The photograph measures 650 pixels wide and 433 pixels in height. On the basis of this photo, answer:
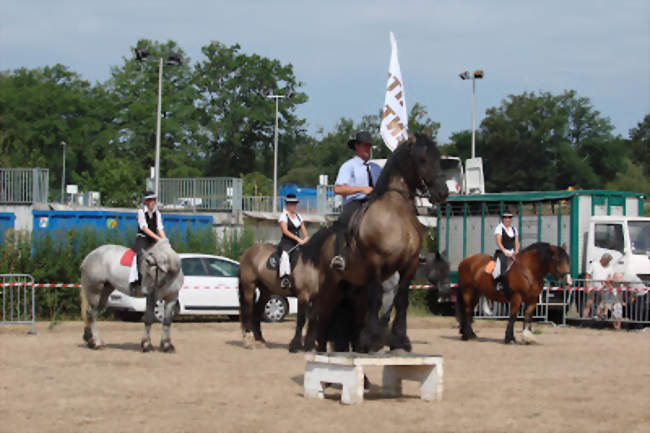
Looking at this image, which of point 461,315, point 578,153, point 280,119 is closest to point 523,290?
point 461,315

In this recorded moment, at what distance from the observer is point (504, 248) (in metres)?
17.4

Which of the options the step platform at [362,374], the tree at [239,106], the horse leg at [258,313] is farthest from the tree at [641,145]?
the step platform at [362,374]

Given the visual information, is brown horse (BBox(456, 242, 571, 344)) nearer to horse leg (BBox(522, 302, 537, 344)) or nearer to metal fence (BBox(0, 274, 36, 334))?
horse leg (BBox(522, 302, 537, 344))

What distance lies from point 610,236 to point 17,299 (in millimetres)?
14342

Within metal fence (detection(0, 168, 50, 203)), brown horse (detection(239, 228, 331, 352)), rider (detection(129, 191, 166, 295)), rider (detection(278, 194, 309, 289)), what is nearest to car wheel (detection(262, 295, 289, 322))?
brown horse (detection(239, 228, 331, 352))

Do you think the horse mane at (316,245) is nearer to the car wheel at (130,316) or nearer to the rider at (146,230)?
the rider at (146,230)

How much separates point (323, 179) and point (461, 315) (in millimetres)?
33315

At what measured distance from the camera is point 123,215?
25.5 meters

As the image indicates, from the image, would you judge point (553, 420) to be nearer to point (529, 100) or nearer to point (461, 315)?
point (461, 315)

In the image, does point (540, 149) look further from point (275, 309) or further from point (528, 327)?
point (528, 327)

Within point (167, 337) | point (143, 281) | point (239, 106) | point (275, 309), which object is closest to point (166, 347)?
point (167, 337)

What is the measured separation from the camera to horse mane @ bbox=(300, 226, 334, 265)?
10.3 meters

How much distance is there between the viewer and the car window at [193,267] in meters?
22.0

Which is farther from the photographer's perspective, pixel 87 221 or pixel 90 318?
pixel 87 221
